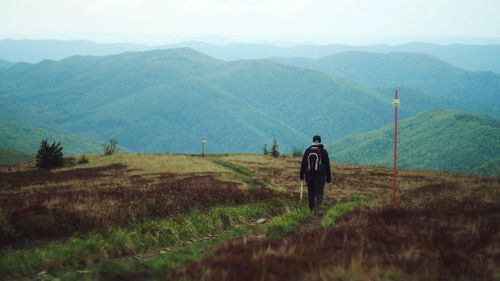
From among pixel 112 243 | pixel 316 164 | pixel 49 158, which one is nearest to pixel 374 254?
pixel 112 243

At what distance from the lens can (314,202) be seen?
1853cm

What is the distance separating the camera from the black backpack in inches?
685

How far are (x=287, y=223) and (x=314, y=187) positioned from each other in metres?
3.80

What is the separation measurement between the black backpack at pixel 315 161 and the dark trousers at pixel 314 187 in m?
0.30

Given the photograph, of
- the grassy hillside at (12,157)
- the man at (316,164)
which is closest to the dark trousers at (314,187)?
the man at (316,164)

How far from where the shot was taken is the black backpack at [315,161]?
1739cm

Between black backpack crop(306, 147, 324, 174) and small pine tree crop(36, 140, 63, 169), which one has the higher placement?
black backpack crop(306, 147, 324, 174)

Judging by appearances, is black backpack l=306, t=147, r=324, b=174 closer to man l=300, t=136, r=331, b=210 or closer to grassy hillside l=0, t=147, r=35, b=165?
man l=300, t=136, r=331, b=210

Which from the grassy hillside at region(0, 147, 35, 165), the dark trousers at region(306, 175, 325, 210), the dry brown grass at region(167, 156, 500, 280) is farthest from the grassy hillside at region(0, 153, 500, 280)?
the grassy hillside at region(0, 147, 35, 165)

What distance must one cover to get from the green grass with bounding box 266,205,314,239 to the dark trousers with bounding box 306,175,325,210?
1.64ft

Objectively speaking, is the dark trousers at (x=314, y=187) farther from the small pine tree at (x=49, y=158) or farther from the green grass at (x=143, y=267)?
the small pine tree at (x=49, y=158)

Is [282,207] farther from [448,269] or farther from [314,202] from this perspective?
[448,269]

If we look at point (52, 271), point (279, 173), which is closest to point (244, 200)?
point (52, 271)

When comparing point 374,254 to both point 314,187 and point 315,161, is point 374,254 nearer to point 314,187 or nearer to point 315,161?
point 315,161
